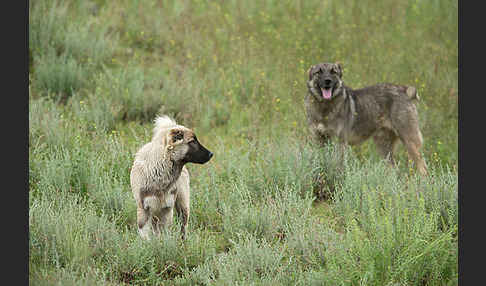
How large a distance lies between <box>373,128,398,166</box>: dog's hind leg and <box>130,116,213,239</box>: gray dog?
4.68 m

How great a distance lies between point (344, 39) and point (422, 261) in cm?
740

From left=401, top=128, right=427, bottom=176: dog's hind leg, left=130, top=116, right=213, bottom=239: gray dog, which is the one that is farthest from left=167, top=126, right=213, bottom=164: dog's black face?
left=401, top=128, right=427, bottom=176: dog's hind leg

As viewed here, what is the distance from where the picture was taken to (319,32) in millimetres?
11828

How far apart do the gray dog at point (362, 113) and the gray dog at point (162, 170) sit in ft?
10.9

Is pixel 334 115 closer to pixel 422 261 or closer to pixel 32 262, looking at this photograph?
pixel 422 261

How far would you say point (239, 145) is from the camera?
9141 millimetres

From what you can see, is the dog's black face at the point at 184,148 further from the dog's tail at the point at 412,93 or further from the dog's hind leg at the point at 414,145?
the dog's tail at the point at 412,93

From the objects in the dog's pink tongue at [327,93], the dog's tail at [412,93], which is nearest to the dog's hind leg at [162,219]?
the dog's pink tongue at [327,93]

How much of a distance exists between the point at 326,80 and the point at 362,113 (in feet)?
3.57

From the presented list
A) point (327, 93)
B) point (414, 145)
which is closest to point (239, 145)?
point (327, 93)

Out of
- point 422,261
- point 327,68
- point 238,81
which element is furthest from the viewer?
point 238,81

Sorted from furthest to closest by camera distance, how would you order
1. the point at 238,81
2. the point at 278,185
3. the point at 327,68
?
the point at 238,81
the point at 327,68
the point at 278,185

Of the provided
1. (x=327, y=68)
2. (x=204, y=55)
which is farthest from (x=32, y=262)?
(x=204, y=55)

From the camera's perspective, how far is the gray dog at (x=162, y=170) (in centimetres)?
539
